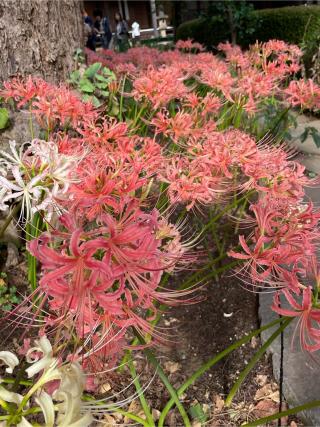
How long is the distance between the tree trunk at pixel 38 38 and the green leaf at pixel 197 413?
5.75ft

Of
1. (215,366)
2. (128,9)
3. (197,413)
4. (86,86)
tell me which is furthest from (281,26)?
(128,9)

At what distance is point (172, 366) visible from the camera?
1.57 metres

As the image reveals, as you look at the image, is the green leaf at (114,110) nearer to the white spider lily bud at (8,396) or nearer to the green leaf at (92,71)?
the green leaf at (92,71)

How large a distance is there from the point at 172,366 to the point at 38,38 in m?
1.77

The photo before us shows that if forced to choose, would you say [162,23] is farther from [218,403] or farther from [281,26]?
[218,403]

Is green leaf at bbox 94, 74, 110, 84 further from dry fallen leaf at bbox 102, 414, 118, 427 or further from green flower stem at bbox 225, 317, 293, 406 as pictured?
dry fallen leaf at bbox 102, 414, 118, 427

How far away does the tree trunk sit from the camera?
2092mm

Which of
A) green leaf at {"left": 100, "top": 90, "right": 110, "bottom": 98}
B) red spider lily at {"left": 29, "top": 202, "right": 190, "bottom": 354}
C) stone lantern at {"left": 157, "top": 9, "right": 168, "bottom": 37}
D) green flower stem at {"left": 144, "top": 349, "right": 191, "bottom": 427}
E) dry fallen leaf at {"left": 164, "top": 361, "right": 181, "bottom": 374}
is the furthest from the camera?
stone lantern at {"left": 157, "top": 9, "right": 168, "bottom": 37}

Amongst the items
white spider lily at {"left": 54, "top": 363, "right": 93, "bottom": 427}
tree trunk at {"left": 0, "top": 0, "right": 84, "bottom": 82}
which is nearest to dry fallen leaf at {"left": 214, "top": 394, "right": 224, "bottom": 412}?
white spider lily at {"left": 54, "top": 363, "right": 93, "bottom": 427}

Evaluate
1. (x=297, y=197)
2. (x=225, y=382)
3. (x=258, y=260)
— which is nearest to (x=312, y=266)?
(x=258, y=260)

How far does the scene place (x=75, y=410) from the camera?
0.62m

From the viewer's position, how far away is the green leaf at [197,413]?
1.34m

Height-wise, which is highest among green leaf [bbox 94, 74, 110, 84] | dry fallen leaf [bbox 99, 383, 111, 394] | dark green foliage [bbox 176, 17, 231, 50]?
dark green foliage [bbox 176, 17, 231, 50]

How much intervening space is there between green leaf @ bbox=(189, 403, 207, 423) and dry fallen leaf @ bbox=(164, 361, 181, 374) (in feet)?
0.67
